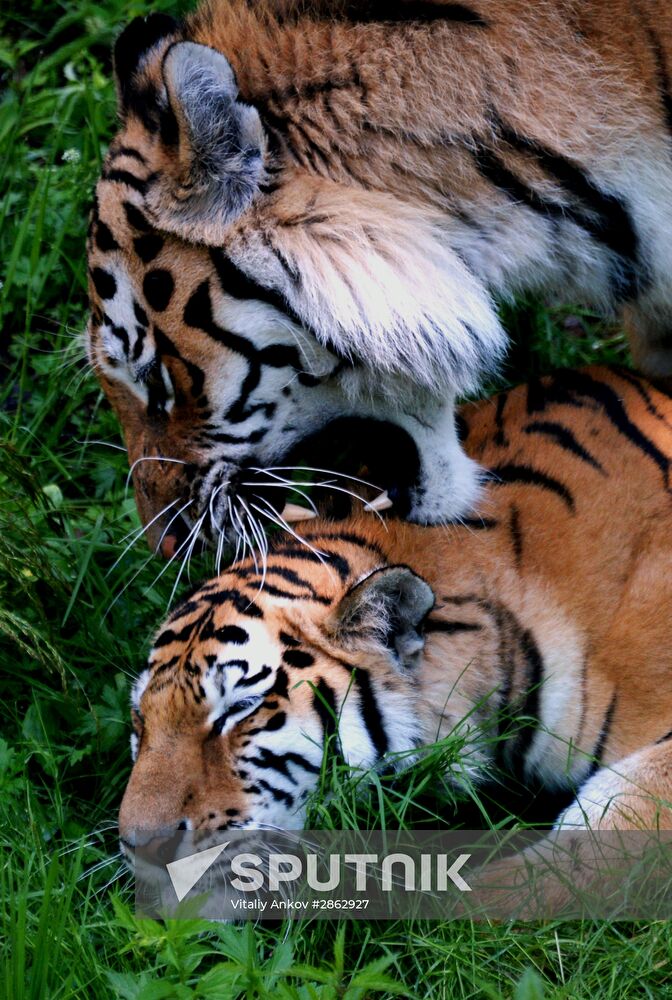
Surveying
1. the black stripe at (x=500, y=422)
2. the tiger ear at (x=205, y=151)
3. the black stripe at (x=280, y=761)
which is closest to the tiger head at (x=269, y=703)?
the black stripe at (x=280, y=761)

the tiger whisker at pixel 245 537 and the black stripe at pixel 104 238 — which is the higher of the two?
the black stripe at pixel 104 238

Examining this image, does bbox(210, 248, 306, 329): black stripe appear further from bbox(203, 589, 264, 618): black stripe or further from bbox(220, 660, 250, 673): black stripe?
bbox(220, 660, 250, 673): black stripe

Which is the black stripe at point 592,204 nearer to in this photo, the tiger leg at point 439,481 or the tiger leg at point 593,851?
the tiger leg at point 439,481

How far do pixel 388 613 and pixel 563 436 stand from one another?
2.85 feet

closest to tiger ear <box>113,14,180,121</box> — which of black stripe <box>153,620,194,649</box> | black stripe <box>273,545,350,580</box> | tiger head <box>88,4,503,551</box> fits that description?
tiger head <box>88,4,503,551</box>

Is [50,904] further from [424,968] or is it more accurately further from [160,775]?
[424,968]

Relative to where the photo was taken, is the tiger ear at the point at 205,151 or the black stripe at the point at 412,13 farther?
the black stripe at the point at 412,13

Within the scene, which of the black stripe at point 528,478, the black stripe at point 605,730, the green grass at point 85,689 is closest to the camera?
the green grass at point 85,689

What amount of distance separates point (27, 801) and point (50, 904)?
1.77ft

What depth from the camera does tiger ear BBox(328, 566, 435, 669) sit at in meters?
2.84

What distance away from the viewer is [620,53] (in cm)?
306

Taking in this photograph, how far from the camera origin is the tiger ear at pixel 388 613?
284 centimetres

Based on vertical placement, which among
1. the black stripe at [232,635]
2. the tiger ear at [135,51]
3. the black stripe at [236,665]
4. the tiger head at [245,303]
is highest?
the tiger ear at [135,51]

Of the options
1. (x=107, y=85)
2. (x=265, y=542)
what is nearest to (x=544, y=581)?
(x=265, y=542)
